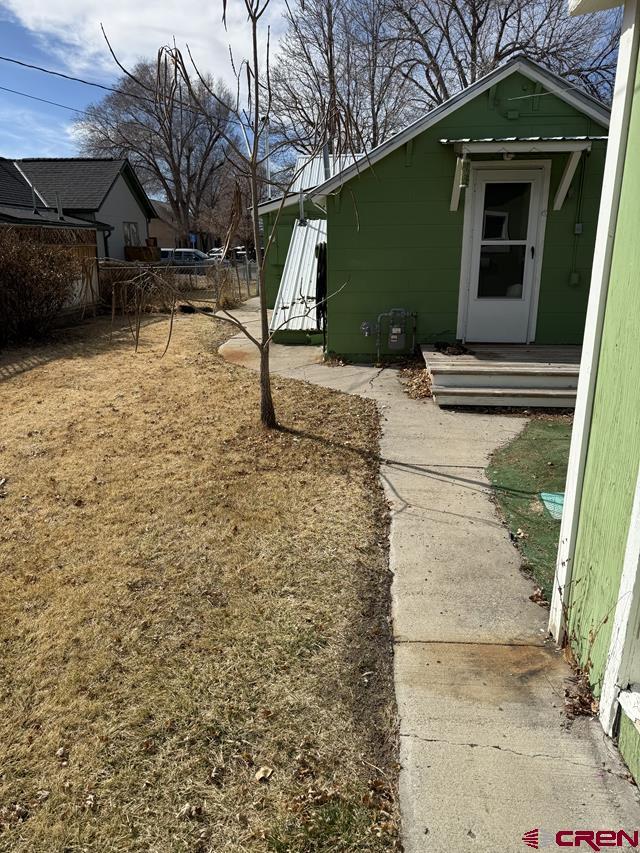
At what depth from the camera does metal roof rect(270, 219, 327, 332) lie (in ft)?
34.0

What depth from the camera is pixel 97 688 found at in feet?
8.01

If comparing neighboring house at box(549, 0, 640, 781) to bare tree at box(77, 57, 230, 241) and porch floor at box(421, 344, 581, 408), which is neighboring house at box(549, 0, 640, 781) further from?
bare tree at box(77, 57, 230, 241)

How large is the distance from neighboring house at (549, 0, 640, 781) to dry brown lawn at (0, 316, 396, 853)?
2.78 ft

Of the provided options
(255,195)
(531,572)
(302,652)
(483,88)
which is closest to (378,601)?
(302,652)

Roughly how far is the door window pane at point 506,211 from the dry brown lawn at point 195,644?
393 centimetres

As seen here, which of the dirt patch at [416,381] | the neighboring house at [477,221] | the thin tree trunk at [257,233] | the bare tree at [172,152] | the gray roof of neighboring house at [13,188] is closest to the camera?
the thin tree trunk at [257,233]

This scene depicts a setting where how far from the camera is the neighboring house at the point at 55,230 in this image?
12.9 meters

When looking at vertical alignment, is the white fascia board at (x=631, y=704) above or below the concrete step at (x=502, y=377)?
below

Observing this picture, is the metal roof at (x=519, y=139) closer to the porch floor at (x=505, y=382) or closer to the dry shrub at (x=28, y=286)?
the porch floor at (x=505, y=382)

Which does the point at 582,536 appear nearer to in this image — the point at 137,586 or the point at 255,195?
the point at 137,586

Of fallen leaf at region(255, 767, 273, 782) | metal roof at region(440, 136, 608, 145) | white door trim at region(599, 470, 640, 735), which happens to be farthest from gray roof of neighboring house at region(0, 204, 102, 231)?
white door trim at region(599, 470, 640, 735)

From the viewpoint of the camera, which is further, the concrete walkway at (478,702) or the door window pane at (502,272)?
the door window pane at (502,272)

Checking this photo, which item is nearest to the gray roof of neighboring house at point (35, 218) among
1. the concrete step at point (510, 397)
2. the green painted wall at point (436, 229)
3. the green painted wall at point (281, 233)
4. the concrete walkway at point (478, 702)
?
the green painted wall at point (281, 233)

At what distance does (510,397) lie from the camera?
6387 millimetres
